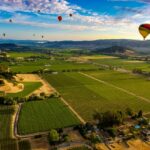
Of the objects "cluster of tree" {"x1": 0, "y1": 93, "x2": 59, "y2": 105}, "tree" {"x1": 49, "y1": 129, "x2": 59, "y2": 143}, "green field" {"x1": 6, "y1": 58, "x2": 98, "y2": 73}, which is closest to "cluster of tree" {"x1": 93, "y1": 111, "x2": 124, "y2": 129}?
"tree" {"x1": 49, "y1": 129, "x2": 59, "y2": 143}

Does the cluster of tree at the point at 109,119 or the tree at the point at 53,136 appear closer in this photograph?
the tree at the point at 53,136

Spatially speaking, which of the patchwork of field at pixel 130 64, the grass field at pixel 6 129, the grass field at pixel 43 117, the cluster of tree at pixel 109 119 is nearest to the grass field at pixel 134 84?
the cluster of tree at pixel 109 119

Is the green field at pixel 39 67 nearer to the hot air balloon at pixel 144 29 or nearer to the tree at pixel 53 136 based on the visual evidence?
the hot air balloon at pixel 144 29

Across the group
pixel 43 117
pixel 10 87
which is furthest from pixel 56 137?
pixel 10 87

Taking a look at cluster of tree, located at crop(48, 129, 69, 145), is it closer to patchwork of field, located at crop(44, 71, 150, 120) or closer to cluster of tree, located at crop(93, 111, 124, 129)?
cluster of tree, located at crop(93, 111, 124, 129)

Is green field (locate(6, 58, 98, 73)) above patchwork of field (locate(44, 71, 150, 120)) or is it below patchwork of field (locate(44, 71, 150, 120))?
above

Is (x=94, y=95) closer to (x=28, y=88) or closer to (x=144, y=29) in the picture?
(x=28, y=88)
